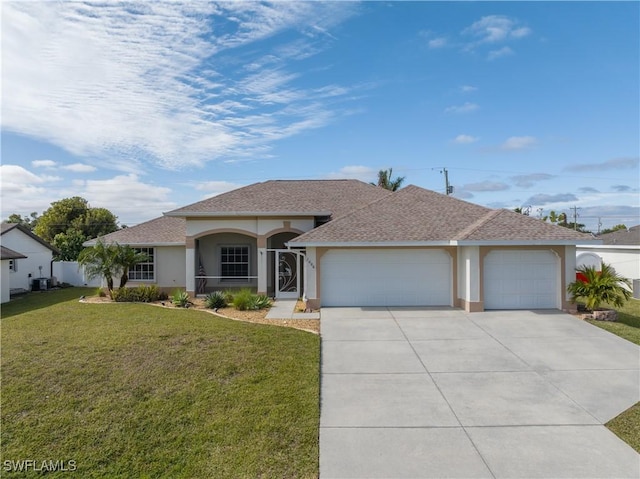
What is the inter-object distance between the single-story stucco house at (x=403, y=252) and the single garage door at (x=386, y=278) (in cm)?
4

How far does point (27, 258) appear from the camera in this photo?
74.2ft

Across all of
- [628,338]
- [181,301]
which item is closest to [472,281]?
[628,338]

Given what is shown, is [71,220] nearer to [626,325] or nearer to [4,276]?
[4,276]

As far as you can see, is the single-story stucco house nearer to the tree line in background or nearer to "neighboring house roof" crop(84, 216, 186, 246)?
"neighboring house roof" crop(84, 216, 186, 246)

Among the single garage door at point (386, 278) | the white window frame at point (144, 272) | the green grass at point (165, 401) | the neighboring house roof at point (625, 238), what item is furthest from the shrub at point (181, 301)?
the neighboring house roof at point (625, 238)

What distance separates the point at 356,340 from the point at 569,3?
1333 cm

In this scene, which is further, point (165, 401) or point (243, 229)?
point (243, 229)

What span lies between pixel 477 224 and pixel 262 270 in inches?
376

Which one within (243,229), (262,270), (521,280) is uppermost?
(243,229)

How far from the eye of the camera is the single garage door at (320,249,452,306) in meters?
14.9

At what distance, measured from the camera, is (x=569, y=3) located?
41.3ft

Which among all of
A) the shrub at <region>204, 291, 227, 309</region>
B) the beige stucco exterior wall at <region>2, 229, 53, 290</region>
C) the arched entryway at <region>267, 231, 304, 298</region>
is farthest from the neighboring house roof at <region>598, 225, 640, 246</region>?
the beige stucco exterior wall at <region>2, 229, 53, 290</region>

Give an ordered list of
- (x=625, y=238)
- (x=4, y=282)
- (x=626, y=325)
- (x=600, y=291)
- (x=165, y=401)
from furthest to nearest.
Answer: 1. (x=625, y=238)
2. (x=4, y=282)
3. (x=600, y=291)
4. (x=626, y=325)
5. (x=165, y=401)

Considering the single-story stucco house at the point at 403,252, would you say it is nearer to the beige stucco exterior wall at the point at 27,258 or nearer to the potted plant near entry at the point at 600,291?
the potted plant near entry at the point at 600,291
